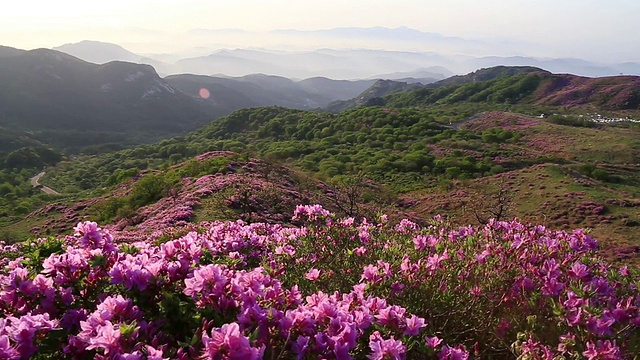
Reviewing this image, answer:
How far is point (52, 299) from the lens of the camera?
324 centimetres

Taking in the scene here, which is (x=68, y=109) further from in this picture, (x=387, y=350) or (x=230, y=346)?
(x=387, y=350)

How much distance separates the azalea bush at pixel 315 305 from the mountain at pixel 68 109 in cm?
15183

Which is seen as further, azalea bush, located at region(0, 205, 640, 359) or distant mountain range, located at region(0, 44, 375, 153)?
distant mountain range, located at region(0, 44, 375, 153)

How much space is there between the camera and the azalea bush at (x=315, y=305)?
2.77m

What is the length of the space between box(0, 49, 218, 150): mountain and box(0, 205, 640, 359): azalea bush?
15183 centimetres

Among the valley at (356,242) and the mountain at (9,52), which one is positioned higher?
the mountain at (9,52)

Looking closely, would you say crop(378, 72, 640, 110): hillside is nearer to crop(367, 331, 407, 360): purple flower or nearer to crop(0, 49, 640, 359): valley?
crop(0, 49, 640, 359): valley

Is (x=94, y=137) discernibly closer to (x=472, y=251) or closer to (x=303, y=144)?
(x=303, y=144)

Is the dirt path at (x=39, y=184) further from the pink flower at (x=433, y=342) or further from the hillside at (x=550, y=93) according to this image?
the hillside at (x=550, y=93)

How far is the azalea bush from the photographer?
2770mm

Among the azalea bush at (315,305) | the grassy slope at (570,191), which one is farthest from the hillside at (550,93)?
the azalea bush at (315,305)

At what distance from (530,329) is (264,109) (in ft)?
376

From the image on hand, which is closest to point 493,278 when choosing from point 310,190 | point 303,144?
point 310,190

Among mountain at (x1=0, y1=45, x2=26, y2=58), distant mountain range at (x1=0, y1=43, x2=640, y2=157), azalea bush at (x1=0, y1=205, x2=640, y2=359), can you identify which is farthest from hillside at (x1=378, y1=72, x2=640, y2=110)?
mountain at (x1=0, y1=45, x2=26, y2=58)
